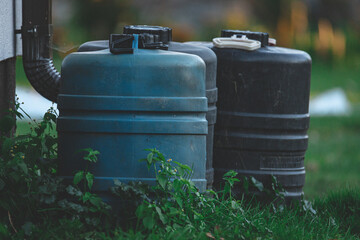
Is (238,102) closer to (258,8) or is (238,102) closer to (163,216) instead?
(163,216)

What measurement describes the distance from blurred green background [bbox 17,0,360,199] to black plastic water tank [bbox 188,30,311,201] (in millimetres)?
6123

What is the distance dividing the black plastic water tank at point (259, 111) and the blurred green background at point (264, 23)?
6123 millimetres

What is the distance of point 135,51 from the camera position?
316cm

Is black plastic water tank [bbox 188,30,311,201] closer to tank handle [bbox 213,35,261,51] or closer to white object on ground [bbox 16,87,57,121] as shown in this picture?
tank handle [bbox 213,35,261,51]

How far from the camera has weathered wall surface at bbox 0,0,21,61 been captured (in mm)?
3816

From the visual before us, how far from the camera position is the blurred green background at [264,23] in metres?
14.0

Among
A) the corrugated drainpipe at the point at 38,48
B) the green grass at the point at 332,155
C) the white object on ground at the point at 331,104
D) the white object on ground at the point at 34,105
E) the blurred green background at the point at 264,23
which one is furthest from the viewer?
the blurred green background at the point at 264,23

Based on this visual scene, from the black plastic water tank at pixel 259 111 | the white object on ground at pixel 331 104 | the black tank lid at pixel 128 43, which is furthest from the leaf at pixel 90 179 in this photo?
the white object on ground at pixel 331 104

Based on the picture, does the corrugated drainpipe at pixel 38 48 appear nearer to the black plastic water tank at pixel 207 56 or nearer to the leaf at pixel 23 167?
the black plastic water tank at pixel 207 56

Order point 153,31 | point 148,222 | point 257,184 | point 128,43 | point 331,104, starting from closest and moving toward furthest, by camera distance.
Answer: point 148,222, point 128,43, point 153,31, point 257,184, point 331,104

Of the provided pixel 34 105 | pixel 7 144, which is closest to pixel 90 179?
pixel 7 144

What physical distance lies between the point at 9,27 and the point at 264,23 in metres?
14.4

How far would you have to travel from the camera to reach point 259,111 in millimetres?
3961

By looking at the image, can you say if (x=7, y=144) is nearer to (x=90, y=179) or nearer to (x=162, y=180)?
(x=90, y=179)
